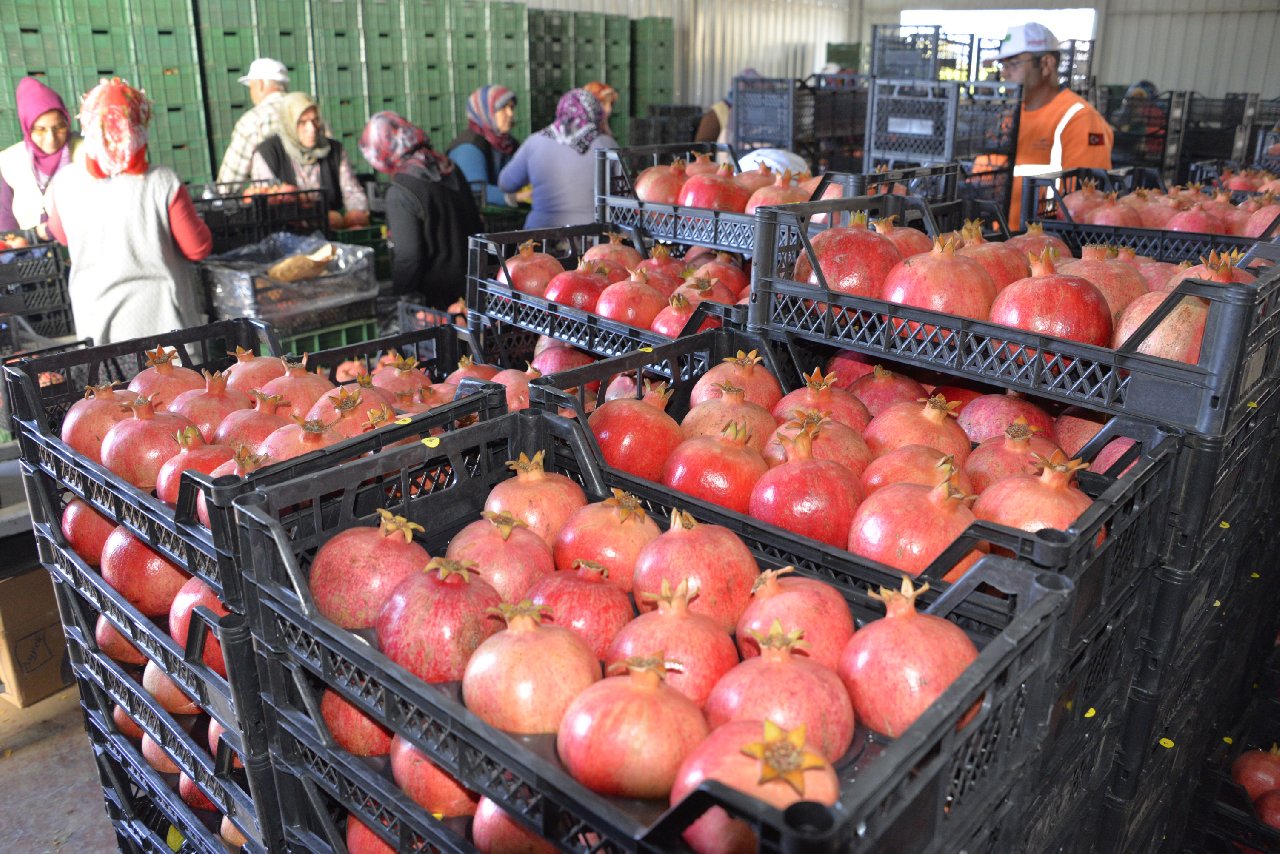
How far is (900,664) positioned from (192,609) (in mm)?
1121

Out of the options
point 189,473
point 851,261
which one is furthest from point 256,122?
point 189,473

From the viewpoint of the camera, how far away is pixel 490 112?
6504 millimetres

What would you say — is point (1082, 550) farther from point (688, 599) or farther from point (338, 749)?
point (338, 749)

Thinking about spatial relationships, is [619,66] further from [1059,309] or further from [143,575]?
[143,575]

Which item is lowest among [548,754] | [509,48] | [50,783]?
[50,783]

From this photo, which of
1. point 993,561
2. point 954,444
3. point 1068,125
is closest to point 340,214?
point 1068,125

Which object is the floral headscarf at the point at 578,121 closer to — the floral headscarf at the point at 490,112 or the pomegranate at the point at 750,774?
the floral headscarf at the point at 490,112

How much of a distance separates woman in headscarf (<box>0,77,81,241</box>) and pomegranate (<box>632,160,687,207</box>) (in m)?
3.10

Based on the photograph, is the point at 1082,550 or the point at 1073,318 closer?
the point at 1082,550

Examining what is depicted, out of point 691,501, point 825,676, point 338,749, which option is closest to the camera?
point 825,676

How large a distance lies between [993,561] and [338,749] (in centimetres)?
89

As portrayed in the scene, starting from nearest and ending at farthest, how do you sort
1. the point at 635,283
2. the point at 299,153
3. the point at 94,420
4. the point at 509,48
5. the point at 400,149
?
the point at 94,420, the point at 635,283, the point at 400,149, the point at 299,153, the point at 509,48

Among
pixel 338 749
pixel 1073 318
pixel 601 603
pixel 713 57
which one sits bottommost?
pixel 338 749

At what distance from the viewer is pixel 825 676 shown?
1084 millimetres
